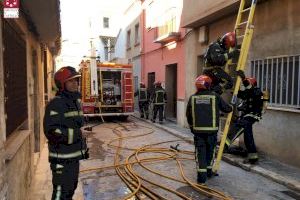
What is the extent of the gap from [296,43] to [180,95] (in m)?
7.26

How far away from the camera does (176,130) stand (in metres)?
11.9

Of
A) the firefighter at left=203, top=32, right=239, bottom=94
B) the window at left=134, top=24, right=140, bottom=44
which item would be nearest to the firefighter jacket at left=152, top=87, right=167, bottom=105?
the firefighter at left=203, top=32, right=239, bottom=94

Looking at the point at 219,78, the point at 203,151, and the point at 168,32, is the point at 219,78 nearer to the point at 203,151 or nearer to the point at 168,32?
the point at 203,151

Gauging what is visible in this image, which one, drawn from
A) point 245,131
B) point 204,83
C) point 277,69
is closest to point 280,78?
point 277,69

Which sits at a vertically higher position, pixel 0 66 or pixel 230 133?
Answer: pixel 0 66

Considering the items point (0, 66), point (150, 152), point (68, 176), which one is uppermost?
point (0, 66)

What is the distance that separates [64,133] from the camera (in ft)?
11.9

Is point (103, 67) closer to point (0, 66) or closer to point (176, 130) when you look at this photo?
point (176, 130)

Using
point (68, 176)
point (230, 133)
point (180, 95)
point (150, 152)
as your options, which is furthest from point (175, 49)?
point (68, 176)

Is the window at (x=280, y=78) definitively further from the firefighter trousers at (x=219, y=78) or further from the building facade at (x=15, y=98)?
the building facade at (x=15, y=98)

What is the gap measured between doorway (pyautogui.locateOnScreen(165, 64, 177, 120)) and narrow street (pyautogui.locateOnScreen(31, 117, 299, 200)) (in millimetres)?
5940

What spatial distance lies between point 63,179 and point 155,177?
9.20ft

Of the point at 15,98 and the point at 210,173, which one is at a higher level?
the point at 15,98

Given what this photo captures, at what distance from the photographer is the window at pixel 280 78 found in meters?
6.87
